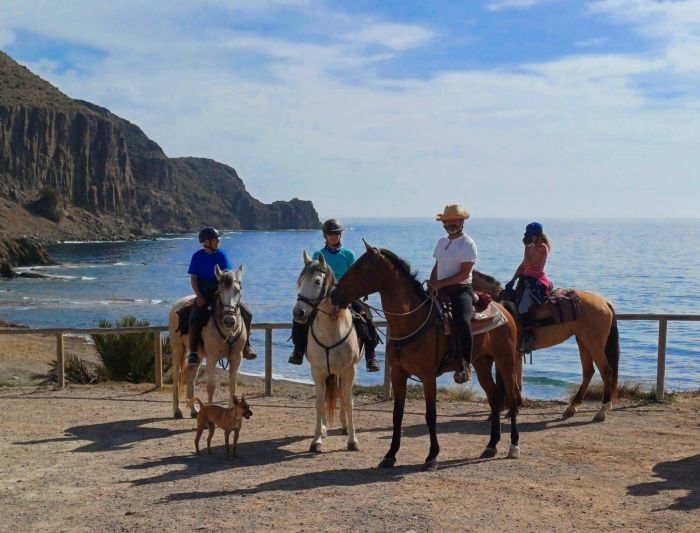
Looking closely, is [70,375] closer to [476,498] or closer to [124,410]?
[124,410]

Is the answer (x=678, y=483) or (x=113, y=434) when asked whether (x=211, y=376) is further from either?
(x=678, y=483)

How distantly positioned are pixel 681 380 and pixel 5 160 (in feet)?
397

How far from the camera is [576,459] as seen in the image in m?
8.38

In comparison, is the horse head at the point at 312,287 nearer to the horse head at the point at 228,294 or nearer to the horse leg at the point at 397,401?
the horse leg at the point at 397,401

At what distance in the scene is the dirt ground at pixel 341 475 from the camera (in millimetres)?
6301

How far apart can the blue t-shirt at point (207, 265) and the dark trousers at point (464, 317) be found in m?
3.32

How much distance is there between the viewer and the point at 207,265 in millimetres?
9906

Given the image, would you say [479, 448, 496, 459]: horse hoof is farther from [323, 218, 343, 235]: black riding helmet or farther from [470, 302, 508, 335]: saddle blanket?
[323, 218, 343, 235]: black riding helmet

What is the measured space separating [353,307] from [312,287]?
1.27m

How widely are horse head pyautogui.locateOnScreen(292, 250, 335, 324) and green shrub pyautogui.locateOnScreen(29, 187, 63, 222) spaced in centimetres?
12034

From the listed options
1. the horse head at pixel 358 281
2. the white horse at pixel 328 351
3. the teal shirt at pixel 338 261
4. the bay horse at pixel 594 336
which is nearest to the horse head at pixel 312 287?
the white horse at pixel 328 351

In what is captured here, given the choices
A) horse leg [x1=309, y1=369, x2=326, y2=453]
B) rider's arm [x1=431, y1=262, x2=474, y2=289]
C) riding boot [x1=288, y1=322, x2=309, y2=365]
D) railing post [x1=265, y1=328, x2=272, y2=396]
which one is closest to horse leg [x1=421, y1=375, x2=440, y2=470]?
rider's arm [x1=431, y1=262, x2=474, y2=289]

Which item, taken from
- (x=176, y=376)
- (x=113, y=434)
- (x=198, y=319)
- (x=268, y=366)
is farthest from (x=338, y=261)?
(x=268, y=366)

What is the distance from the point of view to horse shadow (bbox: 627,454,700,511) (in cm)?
677
